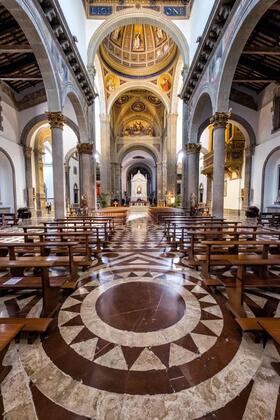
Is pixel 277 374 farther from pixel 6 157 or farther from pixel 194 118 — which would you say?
pixel 6 157

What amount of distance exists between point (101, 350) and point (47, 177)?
2587 centimetres

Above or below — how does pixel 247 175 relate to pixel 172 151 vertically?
below

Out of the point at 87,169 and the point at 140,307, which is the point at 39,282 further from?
the point at 87,169

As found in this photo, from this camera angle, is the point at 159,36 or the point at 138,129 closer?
the point at 159,36

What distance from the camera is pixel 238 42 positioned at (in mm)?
6191

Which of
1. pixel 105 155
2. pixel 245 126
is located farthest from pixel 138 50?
pixel 245 126

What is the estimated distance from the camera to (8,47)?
6.96 metres

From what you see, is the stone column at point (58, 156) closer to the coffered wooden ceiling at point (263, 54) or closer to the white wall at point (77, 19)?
the white wall at point (77, 19)

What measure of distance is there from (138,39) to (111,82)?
12.8 feet

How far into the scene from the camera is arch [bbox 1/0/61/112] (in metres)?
5.19

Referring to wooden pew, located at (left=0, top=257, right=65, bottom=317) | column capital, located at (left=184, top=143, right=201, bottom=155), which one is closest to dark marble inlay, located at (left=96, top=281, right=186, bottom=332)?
wooden pew, located at (left=0, top=257, right=65, bottom=317)

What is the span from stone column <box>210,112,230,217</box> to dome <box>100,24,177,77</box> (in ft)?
39.1

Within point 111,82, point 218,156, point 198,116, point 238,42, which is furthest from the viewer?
point 111,82

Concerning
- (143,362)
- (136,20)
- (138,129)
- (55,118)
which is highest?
(136,20)
